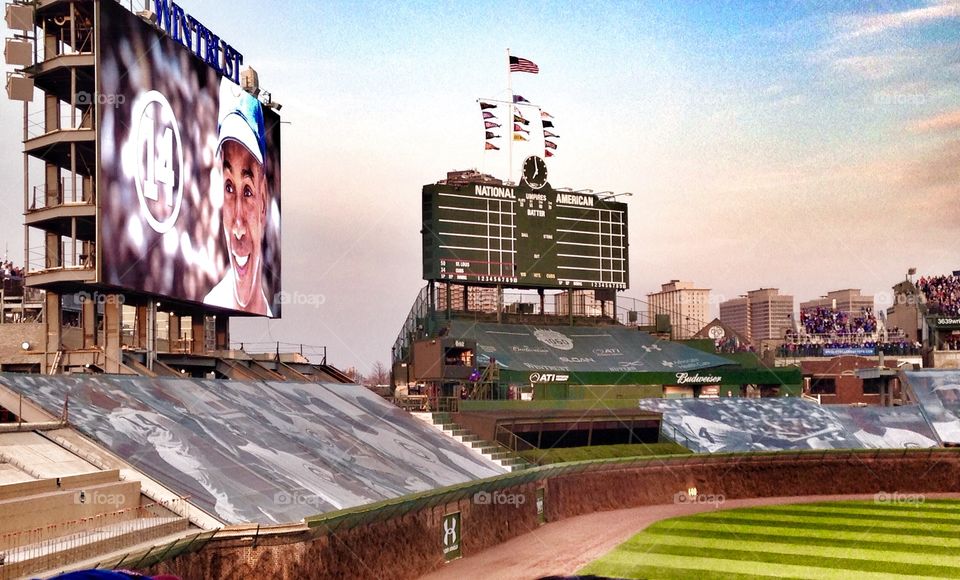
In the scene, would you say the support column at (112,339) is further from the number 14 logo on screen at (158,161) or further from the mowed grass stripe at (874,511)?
the mowed grass stripe at (874,511)

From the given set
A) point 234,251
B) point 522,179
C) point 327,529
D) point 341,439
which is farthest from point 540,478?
point 522,179

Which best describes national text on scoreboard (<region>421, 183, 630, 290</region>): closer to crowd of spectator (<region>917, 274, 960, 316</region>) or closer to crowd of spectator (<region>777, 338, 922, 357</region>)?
crowd of spectator (<region>777, 338, 922, 357</region>)

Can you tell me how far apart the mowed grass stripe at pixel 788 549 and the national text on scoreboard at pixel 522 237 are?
68.9 feet

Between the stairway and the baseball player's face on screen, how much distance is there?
7.94 m

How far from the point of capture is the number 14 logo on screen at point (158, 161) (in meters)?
27.4

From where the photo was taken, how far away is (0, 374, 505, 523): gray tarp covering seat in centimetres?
1995

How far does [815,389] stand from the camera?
226 ft

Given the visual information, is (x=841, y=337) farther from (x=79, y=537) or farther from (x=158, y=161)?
(x=79, y=537)

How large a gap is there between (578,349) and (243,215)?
23.8 m

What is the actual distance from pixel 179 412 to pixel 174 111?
33.9 feet

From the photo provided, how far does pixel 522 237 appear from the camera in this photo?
5144 cm

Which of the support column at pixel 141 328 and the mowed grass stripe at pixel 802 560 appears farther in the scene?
the support column at pixel 141 328

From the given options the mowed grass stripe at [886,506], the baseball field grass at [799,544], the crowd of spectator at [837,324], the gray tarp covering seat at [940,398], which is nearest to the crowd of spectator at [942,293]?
the crowd of spectator at [837,324]

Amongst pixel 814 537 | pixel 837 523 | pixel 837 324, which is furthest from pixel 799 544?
pixel 837 324
